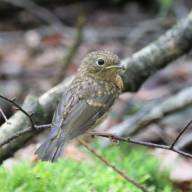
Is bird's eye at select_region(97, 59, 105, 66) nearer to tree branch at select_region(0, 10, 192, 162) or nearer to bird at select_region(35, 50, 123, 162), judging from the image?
bird at select_region(35, 50, 123, 162)

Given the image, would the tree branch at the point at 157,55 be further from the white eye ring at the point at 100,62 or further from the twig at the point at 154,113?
the twig at the point at 154,113

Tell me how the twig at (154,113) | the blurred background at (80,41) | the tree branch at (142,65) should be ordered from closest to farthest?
1. the tree branch at (142,65)
2. the twig at (154,113)
3. the blurred background at (80,41)

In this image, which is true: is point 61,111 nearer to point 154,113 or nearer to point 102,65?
point 102,65

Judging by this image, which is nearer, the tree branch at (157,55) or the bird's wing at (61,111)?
the bird's wing at (61,111)

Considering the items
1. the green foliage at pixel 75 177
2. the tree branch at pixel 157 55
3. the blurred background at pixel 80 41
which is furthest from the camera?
the blurred background at pixel 80 41

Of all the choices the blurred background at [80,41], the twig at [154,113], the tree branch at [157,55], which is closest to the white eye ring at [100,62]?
the tree branch at [157,55]

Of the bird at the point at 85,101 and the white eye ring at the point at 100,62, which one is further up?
the white eye ring at the point at 100,62

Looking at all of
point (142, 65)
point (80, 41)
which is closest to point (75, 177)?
point (142, 65)

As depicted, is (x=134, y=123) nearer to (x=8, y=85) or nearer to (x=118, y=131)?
(x=118, y=131)

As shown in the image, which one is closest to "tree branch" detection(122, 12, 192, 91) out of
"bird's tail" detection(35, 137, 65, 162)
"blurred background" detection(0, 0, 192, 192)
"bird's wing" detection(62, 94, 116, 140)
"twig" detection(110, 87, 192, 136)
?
"twig" detection(110, 87, 192, 136)
